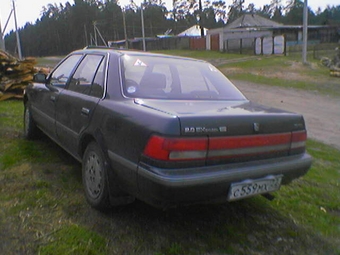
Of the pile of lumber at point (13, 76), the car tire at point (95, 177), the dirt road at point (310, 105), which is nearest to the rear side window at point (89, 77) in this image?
the car tire at point (95, 177)

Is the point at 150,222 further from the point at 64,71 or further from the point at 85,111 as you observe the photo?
the point at 64,71

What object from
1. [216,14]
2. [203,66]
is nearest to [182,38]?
[216,14]

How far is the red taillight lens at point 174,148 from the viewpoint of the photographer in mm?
2391

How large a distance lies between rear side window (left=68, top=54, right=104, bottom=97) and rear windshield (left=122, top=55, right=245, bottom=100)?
0.29 metres

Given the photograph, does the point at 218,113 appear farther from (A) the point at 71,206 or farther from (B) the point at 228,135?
(A) the point at 71,206

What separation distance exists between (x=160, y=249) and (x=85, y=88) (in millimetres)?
1864

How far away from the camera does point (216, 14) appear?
80.2 meters

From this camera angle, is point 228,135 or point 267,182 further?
point 267,182

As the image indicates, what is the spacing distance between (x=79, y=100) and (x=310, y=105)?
963 centimetres

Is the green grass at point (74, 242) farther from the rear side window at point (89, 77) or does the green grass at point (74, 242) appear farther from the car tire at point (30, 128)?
the car tire at point (30, 128)

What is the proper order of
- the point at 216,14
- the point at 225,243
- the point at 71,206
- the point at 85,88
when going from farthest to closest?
1. the point at 216,14
2. the point at 85,88
3. the point at 71,206
4. the point at 225,243

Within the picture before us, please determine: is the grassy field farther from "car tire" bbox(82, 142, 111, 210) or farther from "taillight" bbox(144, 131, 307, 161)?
"taillight" bbox(144, 131, 307, 161)

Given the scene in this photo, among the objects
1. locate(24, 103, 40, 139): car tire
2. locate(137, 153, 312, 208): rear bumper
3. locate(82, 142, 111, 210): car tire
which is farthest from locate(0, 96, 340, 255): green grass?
locate(24, 103, 40, 139): car tire

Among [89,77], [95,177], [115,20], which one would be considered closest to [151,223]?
[95,177]
